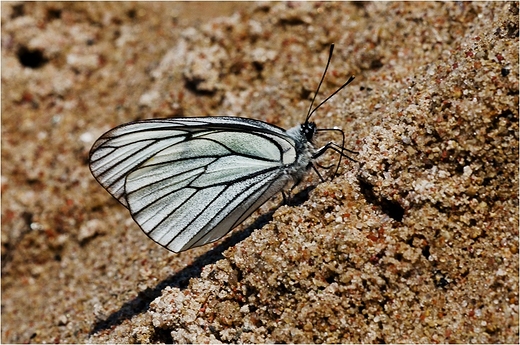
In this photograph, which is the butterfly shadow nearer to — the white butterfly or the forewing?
the white butterfly

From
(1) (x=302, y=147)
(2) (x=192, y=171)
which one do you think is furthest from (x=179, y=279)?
(1) (x=302, y=147)

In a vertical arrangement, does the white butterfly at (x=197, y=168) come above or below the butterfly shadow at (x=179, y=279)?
above

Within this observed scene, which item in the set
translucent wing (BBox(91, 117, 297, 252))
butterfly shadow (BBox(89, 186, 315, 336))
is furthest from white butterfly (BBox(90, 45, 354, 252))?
butterfly shadow (BBox(89, 186, 315, 336))

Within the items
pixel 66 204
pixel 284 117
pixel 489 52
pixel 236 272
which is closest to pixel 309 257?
pixel 236 272

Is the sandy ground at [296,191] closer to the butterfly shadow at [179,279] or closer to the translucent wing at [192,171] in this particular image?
the butterfly shadow at [179,279]

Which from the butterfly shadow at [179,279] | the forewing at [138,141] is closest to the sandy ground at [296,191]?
the butterfly shadow at [179,279]

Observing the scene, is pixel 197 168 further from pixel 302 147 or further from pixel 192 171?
pixel 302 147
